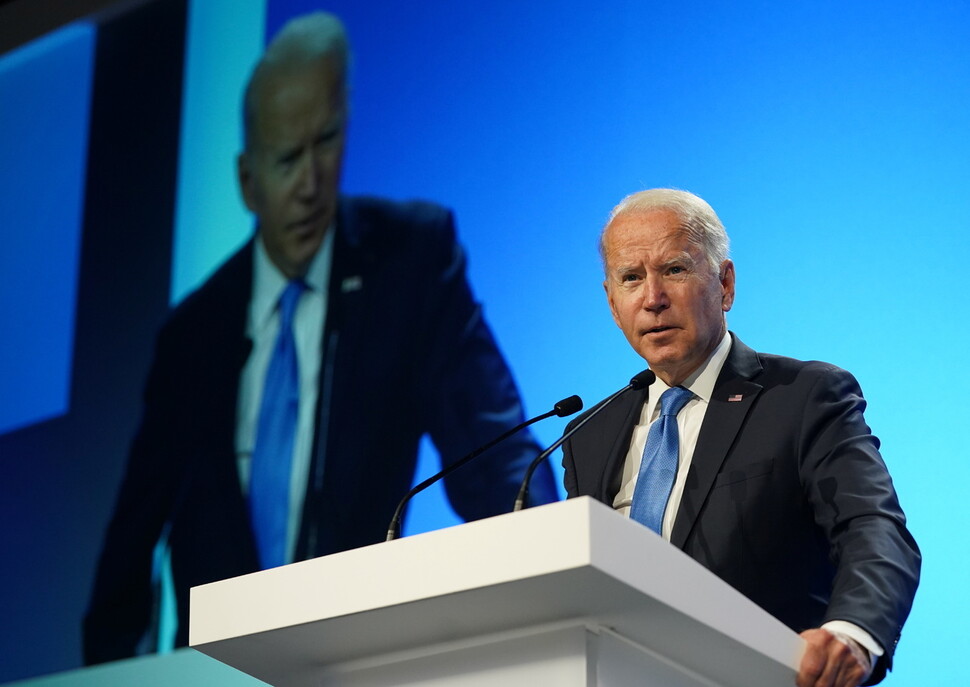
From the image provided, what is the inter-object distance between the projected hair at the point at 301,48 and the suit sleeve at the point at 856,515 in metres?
2.82

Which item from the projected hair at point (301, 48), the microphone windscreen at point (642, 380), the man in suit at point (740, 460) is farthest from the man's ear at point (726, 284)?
the projected hair at point (301, 48)

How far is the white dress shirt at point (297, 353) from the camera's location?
418 centimetres

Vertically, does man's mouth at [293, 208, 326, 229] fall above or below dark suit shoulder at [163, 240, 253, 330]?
above

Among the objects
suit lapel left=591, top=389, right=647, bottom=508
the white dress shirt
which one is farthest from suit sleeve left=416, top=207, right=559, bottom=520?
suit lapel left=591, top=389, right=647, bottom=508

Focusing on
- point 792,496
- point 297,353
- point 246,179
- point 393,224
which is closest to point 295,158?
point 246,179

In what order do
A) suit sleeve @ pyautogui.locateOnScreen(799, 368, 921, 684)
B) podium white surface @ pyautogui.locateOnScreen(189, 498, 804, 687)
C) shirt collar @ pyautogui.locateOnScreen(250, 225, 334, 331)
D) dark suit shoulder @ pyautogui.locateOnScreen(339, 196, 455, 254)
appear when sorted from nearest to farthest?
podium white surface @ pyautogui.locateOnScreen(189, 498, 804, 687)
suit sleeve @ pyautogui.locateOnScreen(799, 368, 921, 684)
dark suit shoulder @ pyautogui.locateOnScreen(339, 196, 455, 254)
shirt collar @ pyautogui.locateOnScreen(250, 225, 334, 331)

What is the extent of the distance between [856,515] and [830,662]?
0.34 metres

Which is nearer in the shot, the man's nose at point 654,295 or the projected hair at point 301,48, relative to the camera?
the man's nose at point 654,295

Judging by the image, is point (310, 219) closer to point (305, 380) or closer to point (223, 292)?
point (223, 292)

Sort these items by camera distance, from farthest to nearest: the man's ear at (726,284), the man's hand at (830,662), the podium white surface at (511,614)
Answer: the man's ear at (726,284) < the man's hand at (830,662) < the podium white surface at (511,614)

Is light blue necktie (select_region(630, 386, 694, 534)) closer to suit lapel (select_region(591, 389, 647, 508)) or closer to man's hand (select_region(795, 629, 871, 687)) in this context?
suit lapel (select_region(591, 389, 647, 508))

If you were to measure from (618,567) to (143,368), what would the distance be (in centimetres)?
361

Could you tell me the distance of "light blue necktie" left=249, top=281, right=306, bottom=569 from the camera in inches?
164

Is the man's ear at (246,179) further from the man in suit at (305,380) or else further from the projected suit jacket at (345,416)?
the projected suit jacket at (345,416)
